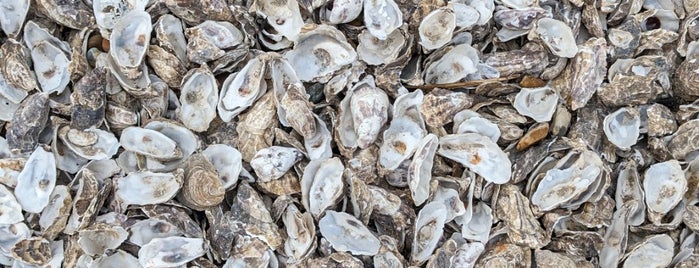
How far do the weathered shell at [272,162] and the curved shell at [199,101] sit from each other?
0.37 feet

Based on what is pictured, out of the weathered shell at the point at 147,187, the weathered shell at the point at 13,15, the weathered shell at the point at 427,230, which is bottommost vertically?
the weathered shell at the point at 427,230

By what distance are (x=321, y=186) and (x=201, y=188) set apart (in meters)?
0.19

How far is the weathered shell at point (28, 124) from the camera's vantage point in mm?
1145

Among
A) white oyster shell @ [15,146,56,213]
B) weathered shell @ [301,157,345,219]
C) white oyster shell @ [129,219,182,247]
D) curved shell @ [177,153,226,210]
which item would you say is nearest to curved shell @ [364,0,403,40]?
weathered shell @ [301,157,345,219]

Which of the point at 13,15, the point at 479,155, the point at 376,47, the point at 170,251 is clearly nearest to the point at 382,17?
the point at 376,47

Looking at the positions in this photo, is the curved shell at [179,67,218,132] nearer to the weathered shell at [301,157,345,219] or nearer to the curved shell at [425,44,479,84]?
the weathered shell at [301,157,345,219]

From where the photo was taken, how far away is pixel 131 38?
1172mm

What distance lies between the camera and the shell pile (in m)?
1.13

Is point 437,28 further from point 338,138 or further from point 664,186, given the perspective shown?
point 664,186

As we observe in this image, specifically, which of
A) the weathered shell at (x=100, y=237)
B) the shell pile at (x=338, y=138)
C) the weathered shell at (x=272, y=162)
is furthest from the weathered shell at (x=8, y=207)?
the weathered shell at (x=272, y=162)

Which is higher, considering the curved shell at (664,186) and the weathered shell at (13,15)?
the weathered shell at (13,15)

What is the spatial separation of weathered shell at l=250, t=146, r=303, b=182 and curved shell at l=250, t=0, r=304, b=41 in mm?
194

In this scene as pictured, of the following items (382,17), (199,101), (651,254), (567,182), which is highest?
(382,17)

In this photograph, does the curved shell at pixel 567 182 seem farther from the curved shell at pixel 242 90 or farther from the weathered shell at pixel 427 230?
the curved shell at pixel 242 90
